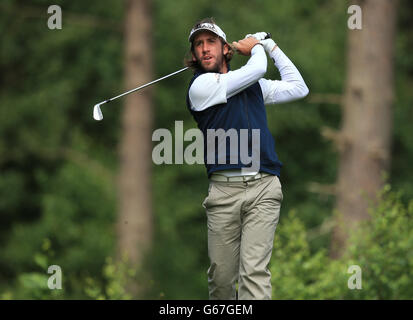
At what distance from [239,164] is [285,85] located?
642mm

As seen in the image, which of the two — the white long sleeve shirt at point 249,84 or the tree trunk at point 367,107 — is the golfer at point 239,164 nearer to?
the white long sleeve shirt at point 249,84

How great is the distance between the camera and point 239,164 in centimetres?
475

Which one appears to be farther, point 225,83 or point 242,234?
point 242,234

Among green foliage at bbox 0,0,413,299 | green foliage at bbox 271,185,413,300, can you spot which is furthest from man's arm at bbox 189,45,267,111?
green foliage at bbox 0,0,413,299

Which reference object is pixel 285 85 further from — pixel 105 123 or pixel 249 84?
pixel 105 123

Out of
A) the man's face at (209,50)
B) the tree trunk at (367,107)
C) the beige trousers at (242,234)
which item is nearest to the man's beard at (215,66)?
the man's face at (209,50)

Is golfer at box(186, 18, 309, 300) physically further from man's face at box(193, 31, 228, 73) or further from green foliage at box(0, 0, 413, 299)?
green foliage at box(0, 0, 413, 299)

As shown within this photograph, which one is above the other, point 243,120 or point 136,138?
point 136,138

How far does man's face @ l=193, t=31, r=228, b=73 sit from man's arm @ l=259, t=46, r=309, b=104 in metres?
0.34

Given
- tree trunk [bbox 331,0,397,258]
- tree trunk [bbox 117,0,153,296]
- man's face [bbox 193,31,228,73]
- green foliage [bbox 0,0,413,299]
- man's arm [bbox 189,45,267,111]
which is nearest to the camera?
man's arm [bbox 189,45,267,111]

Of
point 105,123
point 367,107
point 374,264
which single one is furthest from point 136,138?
point 374,264

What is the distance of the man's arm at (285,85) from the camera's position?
497cm

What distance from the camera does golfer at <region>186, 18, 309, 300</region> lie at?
4.73m
